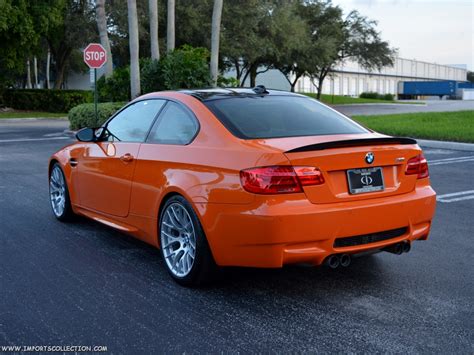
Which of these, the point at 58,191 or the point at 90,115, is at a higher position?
the point at 90,115

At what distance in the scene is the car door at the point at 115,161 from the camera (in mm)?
5277

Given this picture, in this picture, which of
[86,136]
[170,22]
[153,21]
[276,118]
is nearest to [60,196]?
[86,136]

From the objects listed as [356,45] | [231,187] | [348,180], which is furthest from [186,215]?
[356,45]

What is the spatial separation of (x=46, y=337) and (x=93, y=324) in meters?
0.32

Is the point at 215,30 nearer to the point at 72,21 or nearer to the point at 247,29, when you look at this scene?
the point at 247,29

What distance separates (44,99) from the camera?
118 ft

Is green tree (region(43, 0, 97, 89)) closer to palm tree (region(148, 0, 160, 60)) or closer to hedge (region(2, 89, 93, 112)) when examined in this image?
hedge (region(2, 89, 93, 112))

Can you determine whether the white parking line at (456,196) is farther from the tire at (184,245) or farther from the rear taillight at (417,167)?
the tire at (184,245)

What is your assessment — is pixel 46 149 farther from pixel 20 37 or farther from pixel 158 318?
pixel 20 37

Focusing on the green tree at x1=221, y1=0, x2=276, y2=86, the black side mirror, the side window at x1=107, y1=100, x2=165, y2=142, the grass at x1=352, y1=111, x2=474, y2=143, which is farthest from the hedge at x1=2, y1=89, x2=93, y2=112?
the side window at x1=107, y1=100, x2=165, y2=142

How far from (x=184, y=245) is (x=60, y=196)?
2748 millimetres

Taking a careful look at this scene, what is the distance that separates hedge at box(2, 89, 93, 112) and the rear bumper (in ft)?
102

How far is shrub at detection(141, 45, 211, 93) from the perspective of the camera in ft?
69.6

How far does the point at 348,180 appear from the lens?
13.6 feet
